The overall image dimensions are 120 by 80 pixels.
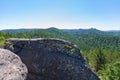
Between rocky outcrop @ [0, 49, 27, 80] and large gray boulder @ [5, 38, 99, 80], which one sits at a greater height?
rocky outcrop @ [0, 49, 27, 80]

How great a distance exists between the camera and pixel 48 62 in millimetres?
19844

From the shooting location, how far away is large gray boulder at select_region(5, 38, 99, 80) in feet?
64.8

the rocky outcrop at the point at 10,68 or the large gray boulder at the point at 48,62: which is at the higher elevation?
the rocky outcrop at the point at 10,68

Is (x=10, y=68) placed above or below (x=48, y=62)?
above

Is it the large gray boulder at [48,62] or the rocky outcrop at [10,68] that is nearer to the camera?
the rocky outcrop at [10,68]

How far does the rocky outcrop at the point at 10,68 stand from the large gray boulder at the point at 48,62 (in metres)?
6.79

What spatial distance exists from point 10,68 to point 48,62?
28.7 ft

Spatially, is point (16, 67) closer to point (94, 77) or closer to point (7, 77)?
point (7, 77)

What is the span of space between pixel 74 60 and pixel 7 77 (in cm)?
1042

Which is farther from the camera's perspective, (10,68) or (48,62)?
(48,62)

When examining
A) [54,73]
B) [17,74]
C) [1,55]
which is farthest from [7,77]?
[54,73]

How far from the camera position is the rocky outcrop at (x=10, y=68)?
10351 mm

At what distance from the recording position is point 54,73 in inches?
779

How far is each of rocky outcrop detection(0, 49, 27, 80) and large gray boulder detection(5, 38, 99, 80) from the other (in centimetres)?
679
